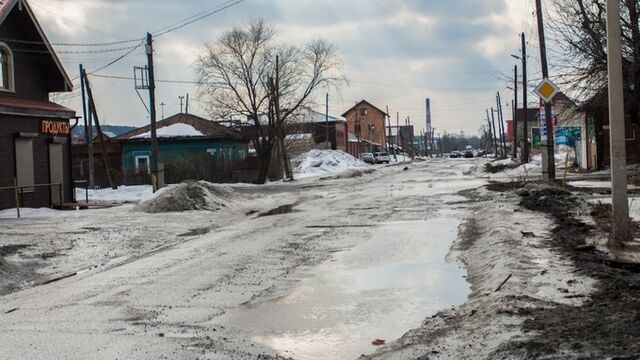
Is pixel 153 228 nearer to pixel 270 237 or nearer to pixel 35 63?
pixel 270 237

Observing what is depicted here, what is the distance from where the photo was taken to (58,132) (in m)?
25.2

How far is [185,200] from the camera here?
21.6m

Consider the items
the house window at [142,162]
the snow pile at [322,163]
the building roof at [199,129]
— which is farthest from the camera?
the snow pile at [322,163]

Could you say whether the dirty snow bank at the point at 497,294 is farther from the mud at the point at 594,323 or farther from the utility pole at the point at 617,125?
the utility pole at the point at 617,125

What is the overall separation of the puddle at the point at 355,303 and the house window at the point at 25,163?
52.5 ft

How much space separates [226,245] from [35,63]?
15.9m

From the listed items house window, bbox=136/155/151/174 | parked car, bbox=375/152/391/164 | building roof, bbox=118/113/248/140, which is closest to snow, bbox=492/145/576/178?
building roof, bbox=118/113/248/140

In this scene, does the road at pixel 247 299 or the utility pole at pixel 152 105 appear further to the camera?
the utility pole at pixel 152 105

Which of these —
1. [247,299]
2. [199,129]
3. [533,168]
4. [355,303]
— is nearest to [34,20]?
[247,299]

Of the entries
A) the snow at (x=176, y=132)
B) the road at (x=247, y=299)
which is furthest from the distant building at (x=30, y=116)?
the snow at (x=176, y=132)

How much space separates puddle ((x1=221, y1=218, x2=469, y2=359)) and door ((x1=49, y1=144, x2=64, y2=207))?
16922 mm

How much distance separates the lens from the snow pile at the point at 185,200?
21188 millimetres

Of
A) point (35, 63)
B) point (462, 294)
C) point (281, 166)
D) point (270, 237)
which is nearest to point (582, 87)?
point (270, 237)

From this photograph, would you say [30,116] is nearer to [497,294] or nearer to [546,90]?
[546,90]
